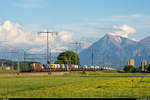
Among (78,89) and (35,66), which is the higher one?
(35,66)

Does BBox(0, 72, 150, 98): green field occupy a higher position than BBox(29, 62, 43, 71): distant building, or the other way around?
BBox(29, 62, 43, 71): distant building

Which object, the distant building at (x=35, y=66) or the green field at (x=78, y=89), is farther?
the distant building at (x=35, y=66)

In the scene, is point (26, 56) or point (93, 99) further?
point (26, 56)

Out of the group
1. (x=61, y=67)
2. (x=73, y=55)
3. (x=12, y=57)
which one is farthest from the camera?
(x=73, y=55)

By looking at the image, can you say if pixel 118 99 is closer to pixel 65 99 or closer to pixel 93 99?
pixel 93 99

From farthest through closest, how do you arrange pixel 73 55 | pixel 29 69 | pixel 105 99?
1. pixel 73 55
2. pixel 29 69
3. pixel 105 99

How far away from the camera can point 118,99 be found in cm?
1803

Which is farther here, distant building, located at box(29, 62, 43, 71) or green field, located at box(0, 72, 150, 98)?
distant building, located at box(29, 62, 43, 71)

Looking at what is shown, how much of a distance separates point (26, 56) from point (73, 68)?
3961cm

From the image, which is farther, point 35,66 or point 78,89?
point 35,66

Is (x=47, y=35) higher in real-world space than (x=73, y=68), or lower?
higher

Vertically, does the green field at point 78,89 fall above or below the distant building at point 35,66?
below

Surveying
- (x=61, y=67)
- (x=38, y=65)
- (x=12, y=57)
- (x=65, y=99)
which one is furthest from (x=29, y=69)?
(x=65, y=99)

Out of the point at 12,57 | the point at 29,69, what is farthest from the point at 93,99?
the point at 29,69
